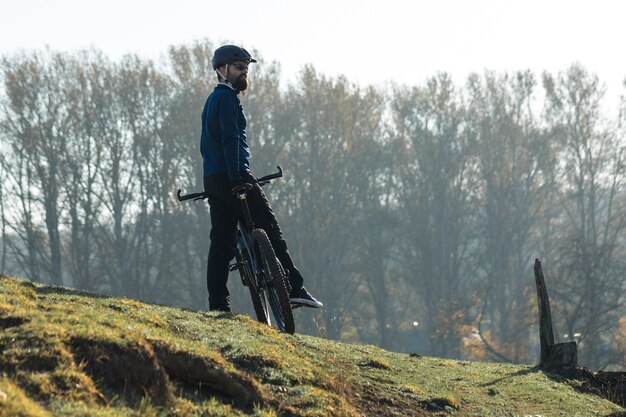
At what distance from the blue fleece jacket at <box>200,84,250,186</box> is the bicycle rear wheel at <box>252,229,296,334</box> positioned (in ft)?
2.07

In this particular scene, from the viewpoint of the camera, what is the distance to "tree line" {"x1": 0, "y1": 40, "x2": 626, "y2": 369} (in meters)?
53.5

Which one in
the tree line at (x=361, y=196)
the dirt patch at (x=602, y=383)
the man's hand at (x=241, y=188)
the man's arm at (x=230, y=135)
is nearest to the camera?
the man's hand at (x=241, y=188)

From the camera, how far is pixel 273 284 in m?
10.1

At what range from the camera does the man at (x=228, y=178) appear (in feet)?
34.1

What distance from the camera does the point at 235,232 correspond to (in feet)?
Result: 35.5

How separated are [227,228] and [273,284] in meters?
0.93

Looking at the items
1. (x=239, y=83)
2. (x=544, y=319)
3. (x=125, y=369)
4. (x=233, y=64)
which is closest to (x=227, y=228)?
(x=239, y=83)

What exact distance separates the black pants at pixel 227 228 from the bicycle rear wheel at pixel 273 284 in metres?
0.32

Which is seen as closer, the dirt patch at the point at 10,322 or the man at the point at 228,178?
the dirt patch at the point at 10,322

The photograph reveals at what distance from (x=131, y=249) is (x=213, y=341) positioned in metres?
49.8

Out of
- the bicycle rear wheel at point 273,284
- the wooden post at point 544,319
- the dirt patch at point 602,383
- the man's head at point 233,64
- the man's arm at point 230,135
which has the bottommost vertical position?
Answer: the dirt patch at point 602,383

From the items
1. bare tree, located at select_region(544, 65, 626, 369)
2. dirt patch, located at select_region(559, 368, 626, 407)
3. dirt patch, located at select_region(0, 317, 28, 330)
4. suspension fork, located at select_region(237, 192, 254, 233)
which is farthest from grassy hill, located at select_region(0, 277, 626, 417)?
bare tree, located at select_region(544, 65, 626, 369)

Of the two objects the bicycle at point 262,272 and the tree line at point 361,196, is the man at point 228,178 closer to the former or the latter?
the bicycle at point 262,272

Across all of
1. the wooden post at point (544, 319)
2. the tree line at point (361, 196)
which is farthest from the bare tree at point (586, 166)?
the wooden post at point (544, 319)
